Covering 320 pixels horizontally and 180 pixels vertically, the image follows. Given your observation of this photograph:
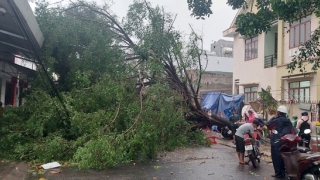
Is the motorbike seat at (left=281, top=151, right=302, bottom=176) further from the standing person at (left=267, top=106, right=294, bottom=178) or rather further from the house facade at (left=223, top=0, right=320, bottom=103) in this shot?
the house facade at (left=223, top=0, right=320, bottom=103)

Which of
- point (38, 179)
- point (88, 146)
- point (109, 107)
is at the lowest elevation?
point (38, 179)

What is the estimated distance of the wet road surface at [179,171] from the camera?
26.6 feet

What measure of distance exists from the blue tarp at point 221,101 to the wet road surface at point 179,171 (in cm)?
1117

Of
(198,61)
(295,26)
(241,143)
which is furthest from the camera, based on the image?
(295,26)

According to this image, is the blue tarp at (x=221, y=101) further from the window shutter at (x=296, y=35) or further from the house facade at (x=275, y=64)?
the window shutter at (x=296, y=35)

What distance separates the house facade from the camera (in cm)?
1866

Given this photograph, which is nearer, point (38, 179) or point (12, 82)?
point (38, 179)

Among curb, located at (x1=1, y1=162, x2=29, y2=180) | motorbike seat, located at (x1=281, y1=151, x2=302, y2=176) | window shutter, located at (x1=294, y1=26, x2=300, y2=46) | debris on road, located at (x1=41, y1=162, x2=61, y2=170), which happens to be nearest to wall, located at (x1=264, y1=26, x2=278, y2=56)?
window shutter, located at (x1=294, y1=26, x2=300, y2=46)

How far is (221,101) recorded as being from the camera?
75.4ft

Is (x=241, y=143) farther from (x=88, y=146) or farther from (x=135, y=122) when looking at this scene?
(x=88, y=146)

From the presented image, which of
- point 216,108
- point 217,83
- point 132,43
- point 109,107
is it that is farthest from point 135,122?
point 217,83

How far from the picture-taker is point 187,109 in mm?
13797

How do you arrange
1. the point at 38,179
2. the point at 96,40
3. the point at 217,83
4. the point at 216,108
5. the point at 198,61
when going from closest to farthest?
the point at 38,179 < the point at 96,40 < the point at 198,61 < the point at 216,108 < the point at 217,83

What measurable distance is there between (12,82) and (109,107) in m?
10.6
